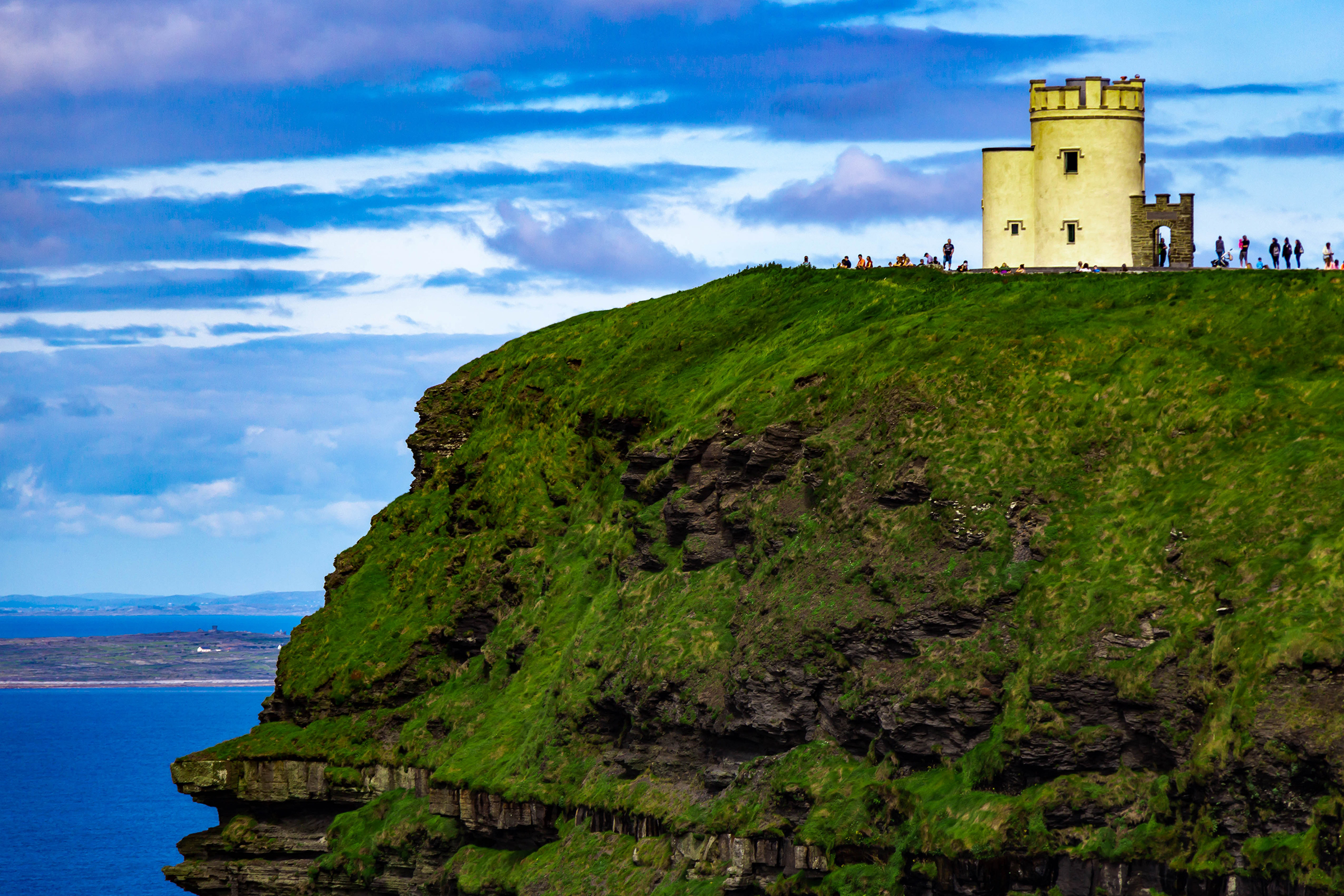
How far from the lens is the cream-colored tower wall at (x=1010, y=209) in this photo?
12000cm

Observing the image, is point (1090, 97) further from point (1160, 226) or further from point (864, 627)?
point (864, 627)

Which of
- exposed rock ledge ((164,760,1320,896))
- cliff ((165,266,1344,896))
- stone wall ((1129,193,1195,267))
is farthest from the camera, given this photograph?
stone wall ((1129,193,1195,267))

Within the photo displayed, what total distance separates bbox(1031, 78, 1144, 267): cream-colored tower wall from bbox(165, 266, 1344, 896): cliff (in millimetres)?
14900

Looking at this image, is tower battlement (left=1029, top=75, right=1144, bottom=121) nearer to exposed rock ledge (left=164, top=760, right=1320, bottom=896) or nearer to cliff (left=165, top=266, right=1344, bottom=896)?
cliff (left=165, top=266, right=1344, bottom=896)

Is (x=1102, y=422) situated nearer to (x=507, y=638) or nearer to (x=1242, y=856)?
(x=1242, y=856)

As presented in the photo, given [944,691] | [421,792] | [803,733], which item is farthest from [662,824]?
[421,792]

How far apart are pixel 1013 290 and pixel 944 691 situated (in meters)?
30.9

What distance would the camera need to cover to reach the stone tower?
119 meters

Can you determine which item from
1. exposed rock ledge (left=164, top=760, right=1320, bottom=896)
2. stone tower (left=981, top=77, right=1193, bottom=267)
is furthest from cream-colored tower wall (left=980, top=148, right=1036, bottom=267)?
exposed rock ledge (left=164, top=760, right=1320, bottom=896)

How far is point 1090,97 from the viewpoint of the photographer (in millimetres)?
119375

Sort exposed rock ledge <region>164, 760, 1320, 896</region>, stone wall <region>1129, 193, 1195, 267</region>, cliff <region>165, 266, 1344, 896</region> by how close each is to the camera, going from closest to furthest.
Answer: exposed rock ledge <region>164, 760, 1320, 896</region>, cliff <region>165, 266, 1344, 896</region>, stone wall <region>1129, 193, 1195, 267</region>

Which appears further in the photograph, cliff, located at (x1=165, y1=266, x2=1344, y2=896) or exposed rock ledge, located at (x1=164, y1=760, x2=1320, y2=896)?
cliff, located at (x1=165, y1=266, x2=1344, y2=896)

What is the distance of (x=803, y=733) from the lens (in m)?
85.6

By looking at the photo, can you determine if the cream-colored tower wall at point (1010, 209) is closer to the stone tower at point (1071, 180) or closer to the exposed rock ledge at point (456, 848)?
the stone tower at point (1071, 180)
